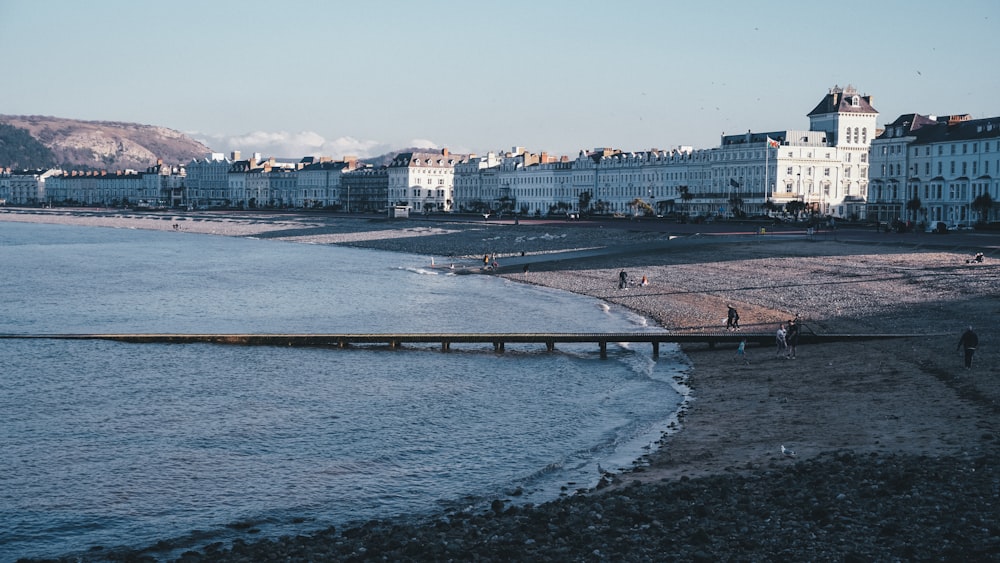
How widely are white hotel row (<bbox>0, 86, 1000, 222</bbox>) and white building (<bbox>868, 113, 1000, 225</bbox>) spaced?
104 millimetres

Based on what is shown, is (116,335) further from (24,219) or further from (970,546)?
(24,219)

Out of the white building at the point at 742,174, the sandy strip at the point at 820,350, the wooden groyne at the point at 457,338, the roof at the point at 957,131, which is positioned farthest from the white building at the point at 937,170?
the wooden groyne at the point at 457,338

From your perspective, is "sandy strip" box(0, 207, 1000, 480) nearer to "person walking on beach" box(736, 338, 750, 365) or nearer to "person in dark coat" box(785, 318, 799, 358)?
"person walking on beach" box(736, 338, 750, 365)

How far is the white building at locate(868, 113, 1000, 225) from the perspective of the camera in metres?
80.9

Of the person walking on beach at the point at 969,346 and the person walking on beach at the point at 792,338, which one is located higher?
the person walking on beach at the point at 969,346

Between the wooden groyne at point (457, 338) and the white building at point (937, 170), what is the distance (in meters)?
53.9

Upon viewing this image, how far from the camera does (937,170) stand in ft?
284

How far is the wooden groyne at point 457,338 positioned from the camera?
106 ft

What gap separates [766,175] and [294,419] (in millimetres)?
95143

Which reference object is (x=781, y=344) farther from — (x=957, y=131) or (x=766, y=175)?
(x=766, y=175)

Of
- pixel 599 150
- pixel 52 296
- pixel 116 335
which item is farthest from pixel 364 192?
pixel 116 335

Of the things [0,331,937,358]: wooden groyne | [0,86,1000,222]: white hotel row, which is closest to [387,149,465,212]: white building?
[0,86,1000,222]: white hotel row

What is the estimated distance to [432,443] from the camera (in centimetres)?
2197

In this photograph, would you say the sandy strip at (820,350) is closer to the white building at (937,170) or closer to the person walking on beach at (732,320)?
the person walking on beach at (732,320)
